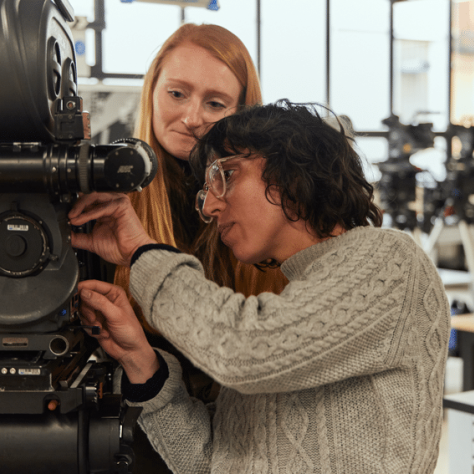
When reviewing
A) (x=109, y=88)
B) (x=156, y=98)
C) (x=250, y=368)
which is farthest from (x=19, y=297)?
(x=109, y=88)

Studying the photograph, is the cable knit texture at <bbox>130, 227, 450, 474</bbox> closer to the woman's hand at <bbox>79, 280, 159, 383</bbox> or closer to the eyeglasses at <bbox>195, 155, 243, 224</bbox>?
the woman's hand at <bbox>79, 280, 159, 383</bbox>

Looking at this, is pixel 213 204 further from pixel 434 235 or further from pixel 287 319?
pixel 434 235

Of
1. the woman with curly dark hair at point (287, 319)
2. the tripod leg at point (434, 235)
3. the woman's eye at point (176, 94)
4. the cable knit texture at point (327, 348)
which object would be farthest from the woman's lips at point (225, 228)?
the tripod leg at point (434, 235)

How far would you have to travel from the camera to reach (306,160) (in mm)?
1049

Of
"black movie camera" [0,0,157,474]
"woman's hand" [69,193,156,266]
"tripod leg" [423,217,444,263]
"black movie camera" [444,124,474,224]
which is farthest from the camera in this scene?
"tripod leg" [423,217,444,263]

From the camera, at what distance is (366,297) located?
88cm

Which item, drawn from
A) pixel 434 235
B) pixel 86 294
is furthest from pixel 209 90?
pixel 434 235

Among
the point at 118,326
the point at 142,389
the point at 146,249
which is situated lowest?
Result: the point at 142,389

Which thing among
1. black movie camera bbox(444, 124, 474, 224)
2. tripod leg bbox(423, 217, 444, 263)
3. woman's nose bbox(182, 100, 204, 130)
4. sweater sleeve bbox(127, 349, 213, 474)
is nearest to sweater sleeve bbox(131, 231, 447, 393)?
sweater sleeve bbox(127, 349, 213, 474)

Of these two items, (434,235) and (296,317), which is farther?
(434,235)

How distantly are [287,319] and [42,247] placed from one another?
1.18ft

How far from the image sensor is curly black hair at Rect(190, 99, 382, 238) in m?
1.04

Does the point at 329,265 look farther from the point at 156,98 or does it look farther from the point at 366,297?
the point at 156,98

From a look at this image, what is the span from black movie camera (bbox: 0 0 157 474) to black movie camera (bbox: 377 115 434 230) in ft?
14.0
